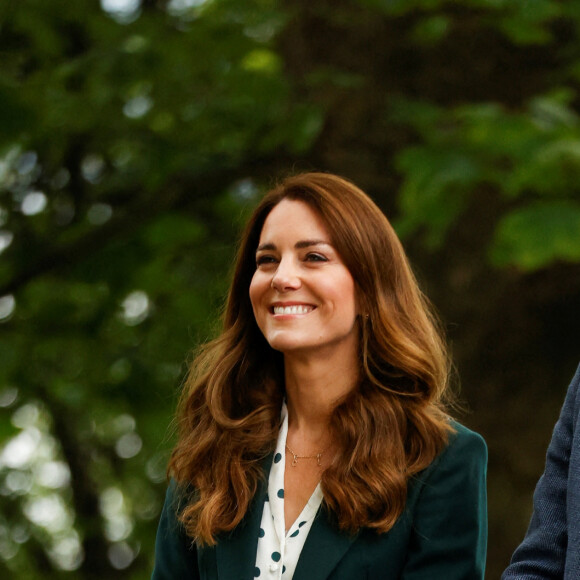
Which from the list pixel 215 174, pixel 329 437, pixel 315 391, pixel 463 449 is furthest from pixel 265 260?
pixel 215 174

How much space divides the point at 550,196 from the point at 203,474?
5.78 feet

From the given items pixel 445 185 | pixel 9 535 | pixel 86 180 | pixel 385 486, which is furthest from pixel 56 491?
pixel 385 486

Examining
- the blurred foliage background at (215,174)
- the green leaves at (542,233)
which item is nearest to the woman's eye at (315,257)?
the green leaves at (542,233)

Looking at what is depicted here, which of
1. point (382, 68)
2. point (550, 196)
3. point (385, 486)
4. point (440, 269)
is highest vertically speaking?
point (385, 486)

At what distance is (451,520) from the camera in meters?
2.69

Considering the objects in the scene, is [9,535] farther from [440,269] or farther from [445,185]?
[445,185]

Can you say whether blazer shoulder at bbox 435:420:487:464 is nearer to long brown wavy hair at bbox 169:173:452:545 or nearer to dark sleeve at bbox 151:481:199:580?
long brown wavy hair at bbox 169:173:452:545

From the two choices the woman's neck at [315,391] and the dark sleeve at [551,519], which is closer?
the dark sleeve at [551,519]

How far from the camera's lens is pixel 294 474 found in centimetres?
291

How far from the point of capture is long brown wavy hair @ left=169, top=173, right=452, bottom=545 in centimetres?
276

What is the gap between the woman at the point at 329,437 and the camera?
107 inches

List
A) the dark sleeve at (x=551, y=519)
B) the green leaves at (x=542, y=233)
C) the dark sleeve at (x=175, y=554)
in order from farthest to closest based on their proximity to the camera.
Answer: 1. the green leaves at (x=542, y=233)
2. the dark sleeve at (x=175, y=554)
3. the dark sleeve at (x=551, y=519)

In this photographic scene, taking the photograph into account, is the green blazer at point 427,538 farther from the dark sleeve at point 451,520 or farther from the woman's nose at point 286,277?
the woman's nose at point 286,277

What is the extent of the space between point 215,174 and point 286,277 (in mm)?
2917
